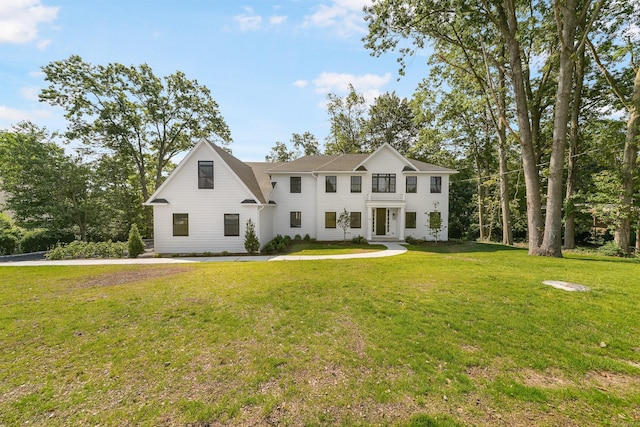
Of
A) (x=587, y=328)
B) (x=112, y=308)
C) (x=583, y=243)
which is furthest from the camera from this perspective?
(x=583, y=243)

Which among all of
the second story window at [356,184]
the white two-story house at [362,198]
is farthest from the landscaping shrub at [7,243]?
the second story window at [356,184]

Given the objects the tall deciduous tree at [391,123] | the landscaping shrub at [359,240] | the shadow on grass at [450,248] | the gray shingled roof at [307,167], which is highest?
the tall deciduous tree at [391,123]

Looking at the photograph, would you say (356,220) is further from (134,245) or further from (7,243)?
(7,243)

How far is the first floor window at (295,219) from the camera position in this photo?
20.5 meters

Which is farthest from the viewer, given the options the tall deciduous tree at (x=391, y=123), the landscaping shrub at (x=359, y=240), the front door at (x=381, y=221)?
the tall deciduous tree at (x=391, y=123)

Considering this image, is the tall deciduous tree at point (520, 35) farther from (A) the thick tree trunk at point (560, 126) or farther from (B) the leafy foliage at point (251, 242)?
(B) the leafy foliage at point (251, 242)

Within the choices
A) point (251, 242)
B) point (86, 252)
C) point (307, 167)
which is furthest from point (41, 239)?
point (307, 167)

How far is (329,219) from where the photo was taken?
66.7 ft

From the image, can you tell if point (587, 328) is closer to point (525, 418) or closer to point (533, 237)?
point (525, 418)

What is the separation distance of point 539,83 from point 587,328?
20.4 metres

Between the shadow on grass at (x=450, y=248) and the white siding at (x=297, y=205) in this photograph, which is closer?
the shadow on grass at (x=450, y=248)

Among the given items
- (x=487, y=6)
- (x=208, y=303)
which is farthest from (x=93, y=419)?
(x=487, y=6)

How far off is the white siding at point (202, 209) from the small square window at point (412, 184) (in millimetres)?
11924

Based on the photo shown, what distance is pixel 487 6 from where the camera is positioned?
13.1 metres
